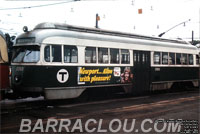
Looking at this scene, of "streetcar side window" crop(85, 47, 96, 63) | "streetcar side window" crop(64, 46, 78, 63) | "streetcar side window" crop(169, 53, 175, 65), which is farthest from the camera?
"streetcar side window" crop(169, 53, 175, 65)

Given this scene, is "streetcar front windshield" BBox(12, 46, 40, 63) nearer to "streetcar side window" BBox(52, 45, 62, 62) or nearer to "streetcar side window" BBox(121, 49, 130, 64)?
"streetcar side window" BBox(52, 45, 62, 62)

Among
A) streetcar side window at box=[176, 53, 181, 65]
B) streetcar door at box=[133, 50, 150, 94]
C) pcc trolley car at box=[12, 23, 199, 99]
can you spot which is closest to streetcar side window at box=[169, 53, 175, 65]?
pcc trolley car at box=[12, 23, 199, 99]

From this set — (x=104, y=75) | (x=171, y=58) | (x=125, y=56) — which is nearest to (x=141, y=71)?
(x=125, y=56)

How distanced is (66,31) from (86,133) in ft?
18.3

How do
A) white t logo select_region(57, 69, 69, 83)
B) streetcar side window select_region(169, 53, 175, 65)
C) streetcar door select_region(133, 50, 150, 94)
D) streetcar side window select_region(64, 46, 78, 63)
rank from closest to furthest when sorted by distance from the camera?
white t logo select_region(57, 69, 69, 83), streetcar side window select_region(64, 46, 78, 63), streetcar door select_region(133, 50, 150, 94), streetcar side window select_region(169, 53, 175, 65)

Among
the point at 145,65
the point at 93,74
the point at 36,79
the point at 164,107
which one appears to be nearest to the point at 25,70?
the point at 36,79

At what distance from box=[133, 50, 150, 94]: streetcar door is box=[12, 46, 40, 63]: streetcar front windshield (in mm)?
5489

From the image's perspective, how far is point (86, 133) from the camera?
22.0ft

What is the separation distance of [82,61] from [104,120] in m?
4.02

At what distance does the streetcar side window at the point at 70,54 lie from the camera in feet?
36.4

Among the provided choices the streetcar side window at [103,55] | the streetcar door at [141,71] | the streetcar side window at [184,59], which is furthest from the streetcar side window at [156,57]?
the streetcar side window at [103,55]

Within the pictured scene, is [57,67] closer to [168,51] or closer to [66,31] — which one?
[66,31]

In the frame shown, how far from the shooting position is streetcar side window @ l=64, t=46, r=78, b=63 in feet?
36.4

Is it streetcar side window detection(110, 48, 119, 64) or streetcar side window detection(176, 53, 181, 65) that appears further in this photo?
streetcar side window detection(176, 53, 181, 65)
